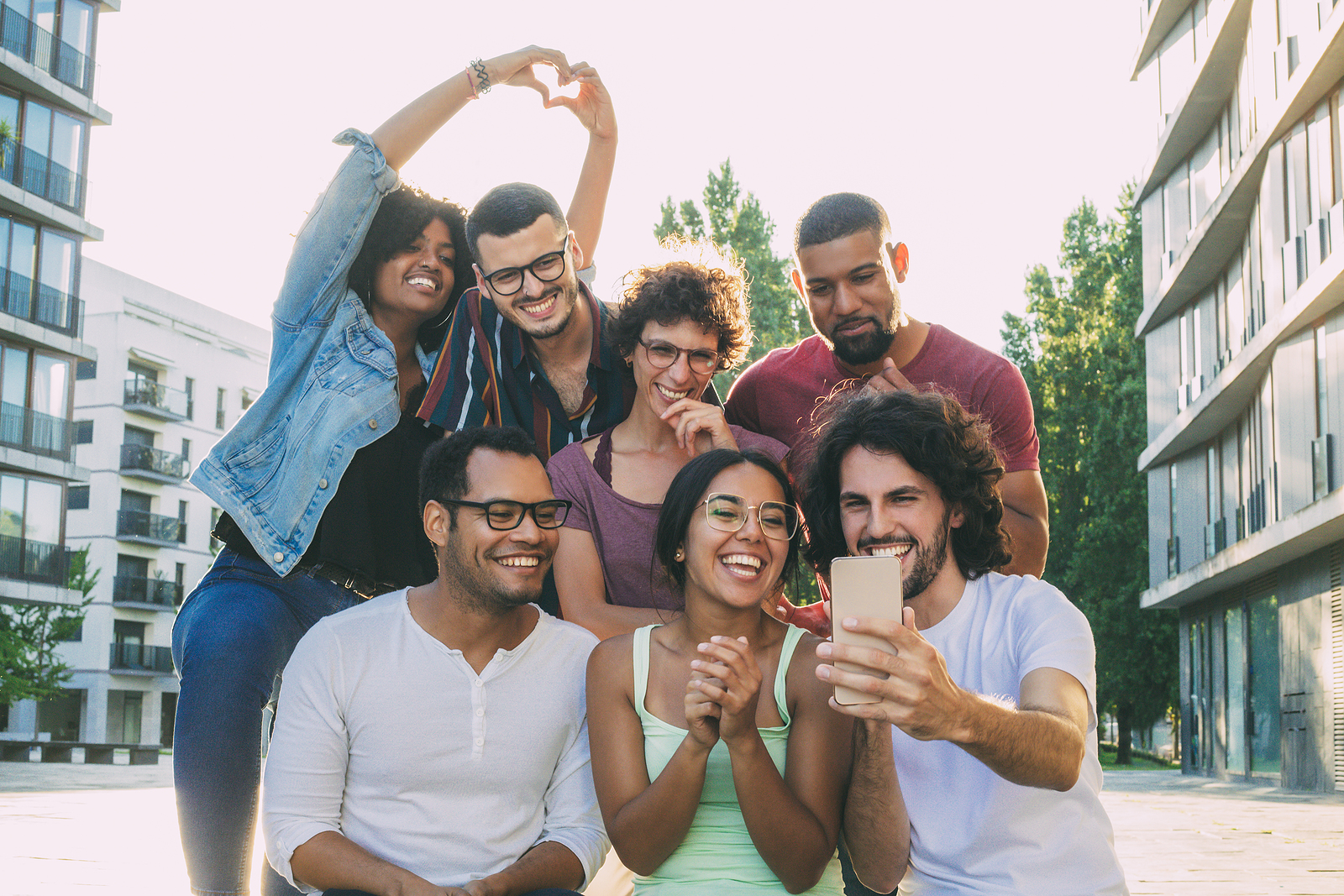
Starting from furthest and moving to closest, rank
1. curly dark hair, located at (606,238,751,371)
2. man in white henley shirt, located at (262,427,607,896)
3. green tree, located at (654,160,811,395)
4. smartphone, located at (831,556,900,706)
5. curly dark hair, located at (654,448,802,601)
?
green tree, located at (654,160,811,395), curly dark hair, located at (606,238,751,371), curly dark hair, located at (654,448,802,601), man in white henley shirt, located at (262,427,607,896), smartphone, located at (831,556,900,706)

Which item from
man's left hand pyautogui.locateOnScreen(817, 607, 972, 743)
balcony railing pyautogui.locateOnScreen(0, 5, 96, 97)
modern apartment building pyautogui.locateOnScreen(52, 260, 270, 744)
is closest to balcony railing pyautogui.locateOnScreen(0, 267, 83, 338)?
balcony railing pyautogui.locateOnScreen(0, 5, 96, 97)

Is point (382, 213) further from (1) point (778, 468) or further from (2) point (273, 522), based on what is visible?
(1) point (778, 468)

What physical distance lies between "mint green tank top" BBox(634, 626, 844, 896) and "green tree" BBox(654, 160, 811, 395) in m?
28.1

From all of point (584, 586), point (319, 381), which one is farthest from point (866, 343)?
point (319, 381)

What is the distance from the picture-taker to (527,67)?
4.95 metres

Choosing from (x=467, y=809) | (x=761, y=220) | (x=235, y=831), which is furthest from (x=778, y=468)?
(x=761, y=220)

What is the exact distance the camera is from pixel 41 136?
37.1 meters

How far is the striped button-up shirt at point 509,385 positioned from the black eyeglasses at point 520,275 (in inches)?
7.8

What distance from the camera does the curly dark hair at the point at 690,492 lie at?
3828 mm

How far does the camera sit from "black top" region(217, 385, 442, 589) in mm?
4391

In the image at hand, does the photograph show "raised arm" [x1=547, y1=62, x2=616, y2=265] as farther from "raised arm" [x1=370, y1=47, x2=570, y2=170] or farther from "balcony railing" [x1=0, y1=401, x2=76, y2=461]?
"balcony railing" [x1=0, y1=401, x2=76, y2=461]

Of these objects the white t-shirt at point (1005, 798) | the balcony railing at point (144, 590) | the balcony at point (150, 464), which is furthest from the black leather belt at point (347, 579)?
the balcony at point (150, 464)

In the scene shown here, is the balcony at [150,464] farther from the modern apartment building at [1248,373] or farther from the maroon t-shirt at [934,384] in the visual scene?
the maroon t-shirt at [934,384]

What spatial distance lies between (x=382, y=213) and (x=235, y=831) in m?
2.42
